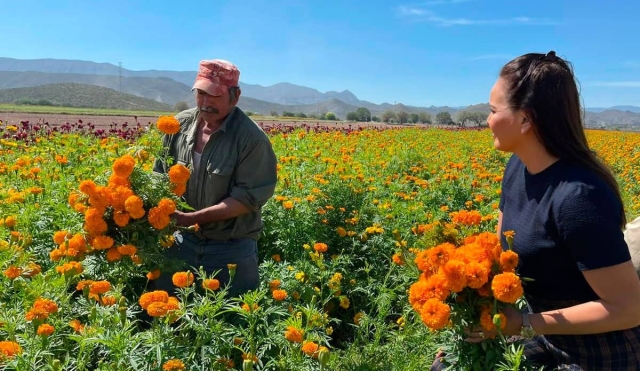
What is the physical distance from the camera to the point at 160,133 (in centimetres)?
242

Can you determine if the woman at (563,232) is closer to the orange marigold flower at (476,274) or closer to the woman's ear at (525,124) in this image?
the woman's ear at (525,124)

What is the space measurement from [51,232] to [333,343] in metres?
2.02

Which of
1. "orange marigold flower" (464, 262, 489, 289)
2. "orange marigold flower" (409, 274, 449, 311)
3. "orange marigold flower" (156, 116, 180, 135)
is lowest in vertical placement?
"orange marigold flower" (409, 274, 449, 311)

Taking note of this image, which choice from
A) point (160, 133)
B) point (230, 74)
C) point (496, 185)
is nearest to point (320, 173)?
point (496, 185)

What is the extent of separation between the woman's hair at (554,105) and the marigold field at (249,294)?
415mm

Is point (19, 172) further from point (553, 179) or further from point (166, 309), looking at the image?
point (553, 179)

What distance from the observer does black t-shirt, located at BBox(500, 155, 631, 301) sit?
1655 millimetres

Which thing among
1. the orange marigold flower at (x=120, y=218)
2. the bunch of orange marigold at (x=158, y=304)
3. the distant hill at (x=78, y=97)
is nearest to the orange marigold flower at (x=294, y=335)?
the bunch of orange marigold at (x=158, y=304)

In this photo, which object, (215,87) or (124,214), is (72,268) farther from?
(215,87)

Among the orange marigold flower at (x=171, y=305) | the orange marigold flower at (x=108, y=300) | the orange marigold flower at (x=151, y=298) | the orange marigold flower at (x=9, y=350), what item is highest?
the orange marigold flower at (x=151, y=298)

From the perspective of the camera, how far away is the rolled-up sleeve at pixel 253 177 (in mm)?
2898

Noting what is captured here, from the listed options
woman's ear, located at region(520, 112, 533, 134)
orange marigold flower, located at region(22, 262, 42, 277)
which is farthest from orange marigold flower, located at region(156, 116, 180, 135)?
woman's ear, located at region(520, 112, 533, 134)

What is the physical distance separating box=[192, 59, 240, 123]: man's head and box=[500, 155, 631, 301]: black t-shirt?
171cm

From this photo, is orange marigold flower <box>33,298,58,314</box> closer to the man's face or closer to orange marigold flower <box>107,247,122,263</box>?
orange marigold flower <box>107,247,122,263</box>
